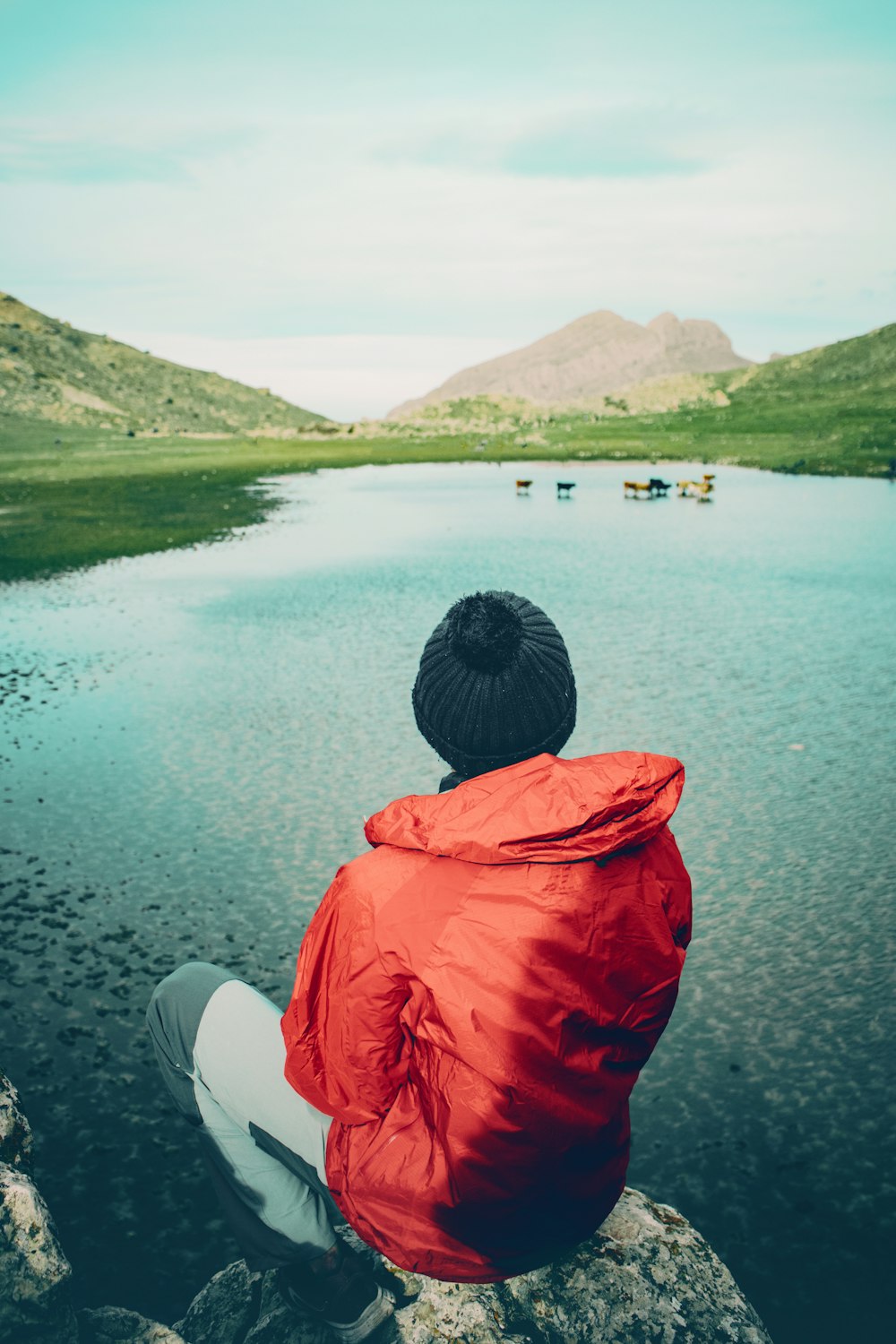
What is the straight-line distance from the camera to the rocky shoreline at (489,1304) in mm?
2436

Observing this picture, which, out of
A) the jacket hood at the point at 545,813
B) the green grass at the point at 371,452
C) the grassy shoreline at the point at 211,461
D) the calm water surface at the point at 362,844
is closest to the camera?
the jacket hood at the point at 545,813

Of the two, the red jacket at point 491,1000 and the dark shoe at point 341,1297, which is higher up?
the red jacket at point 491,1000

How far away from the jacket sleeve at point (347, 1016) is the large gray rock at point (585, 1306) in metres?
0.78

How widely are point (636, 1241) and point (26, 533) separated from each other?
68.4 feet

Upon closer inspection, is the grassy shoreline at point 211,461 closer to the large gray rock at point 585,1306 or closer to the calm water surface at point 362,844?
the calm water surface at point 362,844

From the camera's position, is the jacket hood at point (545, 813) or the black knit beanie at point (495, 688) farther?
the black knit beanie at point (495, 688)

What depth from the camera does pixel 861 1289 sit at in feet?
9.34

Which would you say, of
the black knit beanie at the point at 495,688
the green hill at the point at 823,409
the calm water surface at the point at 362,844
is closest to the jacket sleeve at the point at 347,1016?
the black knit beanie at the point at 495,688

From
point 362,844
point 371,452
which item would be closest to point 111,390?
point 371,452

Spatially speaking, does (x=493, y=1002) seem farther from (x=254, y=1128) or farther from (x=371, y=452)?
(x=371, y=452)

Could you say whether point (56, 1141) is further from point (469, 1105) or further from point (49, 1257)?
point (469, 1105)

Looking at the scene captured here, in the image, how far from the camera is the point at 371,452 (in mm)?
57281

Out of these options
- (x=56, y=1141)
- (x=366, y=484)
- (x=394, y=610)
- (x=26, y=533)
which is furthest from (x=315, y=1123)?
(x=366, y=484)

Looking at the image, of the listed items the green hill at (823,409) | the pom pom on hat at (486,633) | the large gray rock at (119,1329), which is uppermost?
the green hill at (823,409)
